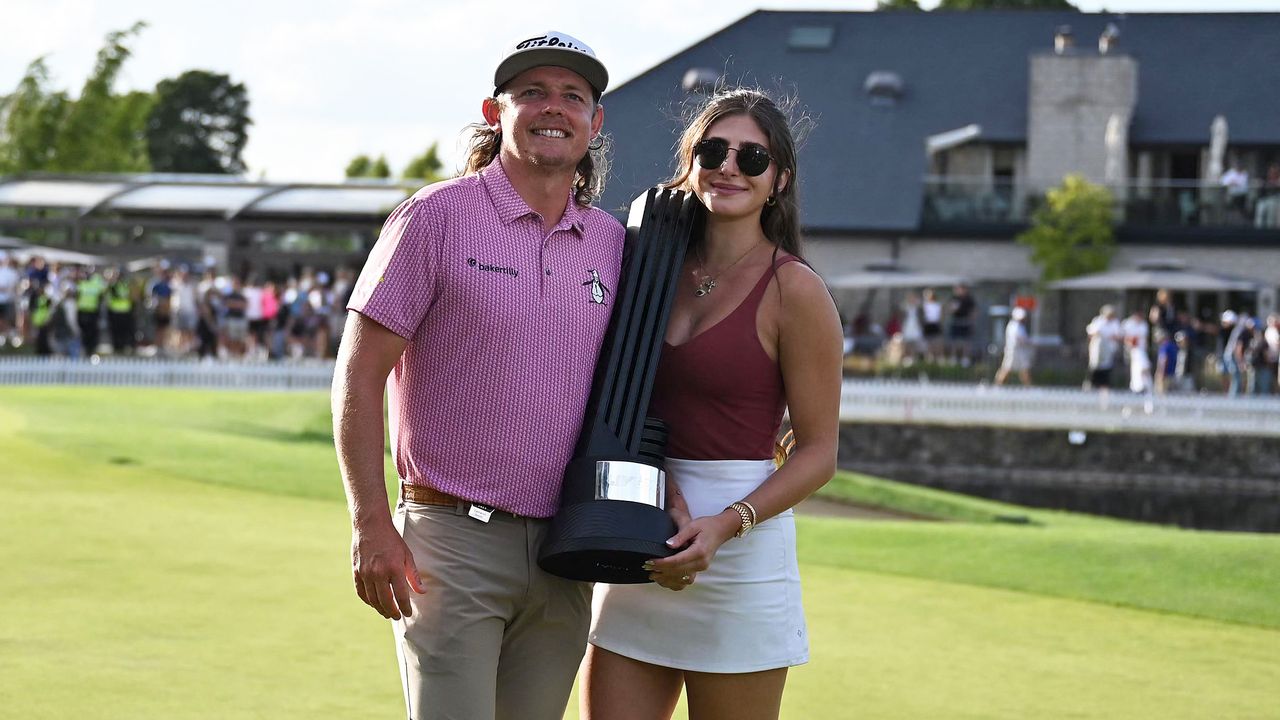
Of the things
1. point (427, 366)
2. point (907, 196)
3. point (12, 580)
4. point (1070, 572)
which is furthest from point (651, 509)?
point (907, 196)

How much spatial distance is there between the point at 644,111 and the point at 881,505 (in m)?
26.2

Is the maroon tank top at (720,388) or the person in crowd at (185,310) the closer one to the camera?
the maroon tank top at (720,388)

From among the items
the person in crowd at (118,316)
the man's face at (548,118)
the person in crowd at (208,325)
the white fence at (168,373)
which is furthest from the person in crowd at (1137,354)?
the man's face at (548,118)

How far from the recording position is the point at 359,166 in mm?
70250

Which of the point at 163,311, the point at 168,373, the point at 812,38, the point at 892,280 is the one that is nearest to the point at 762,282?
the point at 168,373

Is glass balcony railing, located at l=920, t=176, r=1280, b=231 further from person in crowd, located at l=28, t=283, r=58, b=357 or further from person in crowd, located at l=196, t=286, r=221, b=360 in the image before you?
person in crowd, located at l=28, t=283, r=58, b=357

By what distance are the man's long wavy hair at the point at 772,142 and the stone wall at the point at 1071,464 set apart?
59.8 ft

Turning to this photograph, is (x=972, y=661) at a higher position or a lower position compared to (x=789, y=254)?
lower

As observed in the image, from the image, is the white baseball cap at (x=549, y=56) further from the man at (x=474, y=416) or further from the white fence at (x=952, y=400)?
Result: the white fence at (x=952, y=400)

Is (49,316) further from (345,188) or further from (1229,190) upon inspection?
(1229,190)

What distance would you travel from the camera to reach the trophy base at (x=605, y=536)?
141 inches

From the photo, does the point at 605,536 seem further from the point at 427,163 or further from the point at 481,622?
the point at 427,163

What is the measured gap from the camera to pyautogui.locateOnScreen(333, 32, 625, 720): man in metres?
3.65

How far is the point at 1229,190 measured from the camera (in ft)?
122
